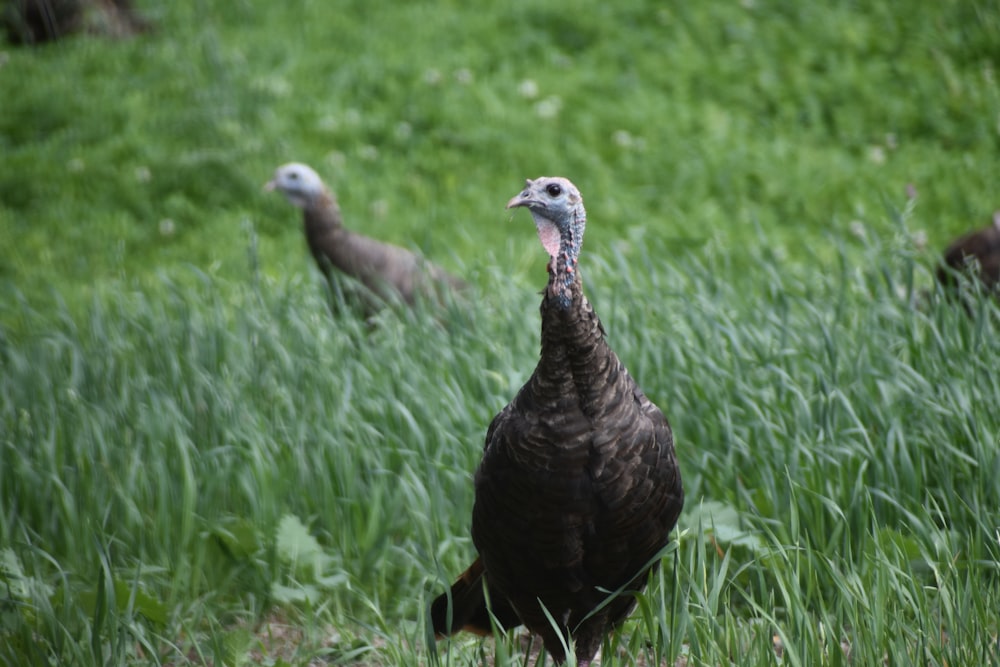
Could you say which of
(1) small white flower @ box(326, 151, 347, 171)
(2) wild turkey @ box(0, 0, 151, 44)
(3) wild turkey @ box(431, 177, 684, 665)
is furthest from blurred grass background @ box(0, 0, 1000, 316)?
(3) wild turkey @ box(431, 177, 684, 665)

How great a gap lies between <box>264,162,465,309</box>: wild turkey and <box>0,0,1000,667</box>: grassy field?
178mm

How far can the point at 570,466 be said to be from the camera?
240 cm

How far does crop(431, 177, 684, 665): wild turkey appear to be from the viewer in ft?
7.88

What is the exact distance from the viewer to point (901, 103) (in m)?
7.24

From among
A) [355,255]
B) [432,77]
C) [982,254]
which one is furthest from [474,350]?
[432,77]

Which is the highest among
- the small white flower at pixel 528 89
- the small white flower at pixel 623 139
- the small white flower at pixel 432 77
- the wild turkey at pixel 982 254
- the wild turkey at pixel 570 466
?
the wild turkey at pixel 570 466

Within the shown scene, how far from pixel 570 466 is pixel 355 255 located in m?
2.91

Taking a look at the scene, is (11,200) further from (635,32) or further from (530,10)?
(635,32)

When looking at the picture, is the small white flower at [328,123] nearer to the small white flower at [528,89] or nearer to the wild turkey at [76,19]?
the small white flower at [528,89]

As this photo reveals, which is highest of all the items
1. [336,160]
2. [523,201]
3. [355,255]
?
[523,201]

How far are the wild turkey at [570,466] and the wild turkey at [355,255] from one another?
6.35 ft

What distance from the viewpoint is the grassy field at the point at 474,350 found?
2.87 m

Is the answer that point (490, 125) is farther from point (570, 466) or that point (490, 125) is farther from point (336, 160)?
point (570, 466)

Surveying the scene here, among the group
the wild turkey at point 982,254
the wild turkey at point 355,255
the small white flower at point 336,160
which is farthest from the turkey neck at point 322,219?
the wild turkey at point 982,254
